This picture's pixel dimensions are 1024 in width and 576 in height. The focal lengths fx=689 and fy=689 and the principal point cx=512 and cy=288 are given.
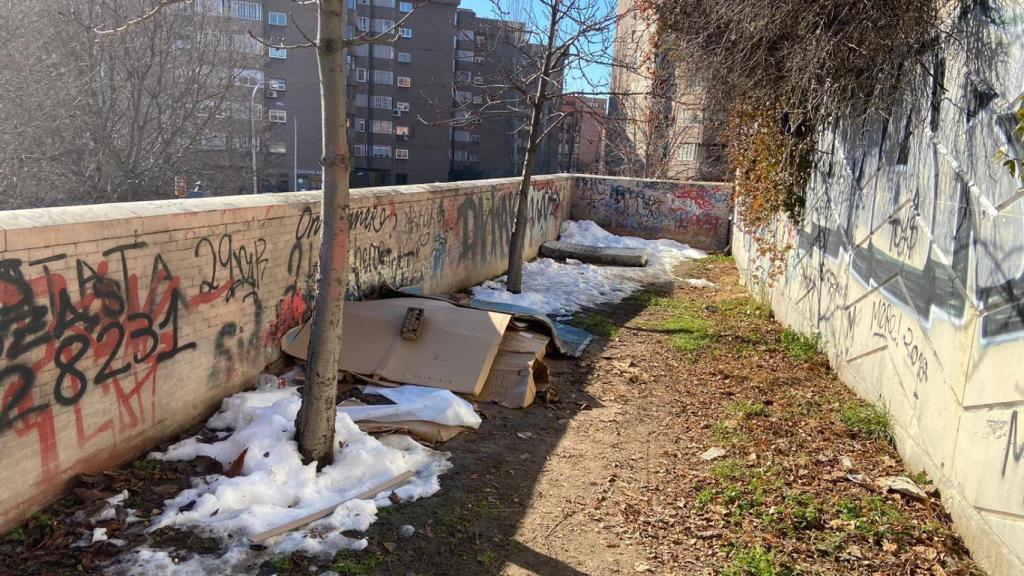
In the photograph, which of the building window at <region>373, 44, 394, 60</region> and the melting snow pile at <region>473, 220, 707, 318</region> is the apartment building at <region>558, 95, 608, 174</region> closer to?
the melting snow pile at <region>473, 220, 707, 318</region>

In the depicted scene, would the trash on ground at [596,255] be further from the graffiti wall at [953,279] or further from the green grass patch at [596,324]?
the graffiti wall at [953,279]

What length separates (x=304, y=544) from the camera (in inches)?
154

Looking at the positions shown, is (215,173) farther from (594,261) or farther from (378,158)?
(378,158)

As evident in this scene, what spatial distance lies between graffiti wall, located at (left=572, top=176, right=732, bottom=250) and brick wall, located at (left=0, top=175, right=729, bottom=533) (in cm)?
1361

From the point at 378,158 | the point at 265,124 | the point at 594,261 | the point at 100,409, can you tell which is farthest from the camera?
the point at 378,158

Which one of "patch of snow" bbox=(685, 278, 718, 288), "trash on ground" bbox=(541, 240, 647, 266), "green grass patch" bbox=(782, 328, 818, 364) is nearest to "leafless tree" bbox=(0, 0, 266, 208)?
"trash on ground" bbox=(541, 240, 647, 266)

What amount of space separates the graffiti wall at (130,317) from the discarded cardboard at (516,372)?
2.06 metres

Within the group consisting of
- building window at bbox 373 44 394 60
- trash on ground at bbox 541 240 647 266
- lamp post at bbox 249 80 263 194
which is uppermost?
building window at bbox 373 44 394 60

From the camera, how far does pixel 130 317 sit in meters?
4.72

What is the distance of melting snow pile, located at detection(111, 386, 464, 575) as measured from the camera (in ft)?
12.8

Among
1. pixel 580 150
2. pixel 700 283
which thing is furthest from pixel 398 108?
pixel 700 283

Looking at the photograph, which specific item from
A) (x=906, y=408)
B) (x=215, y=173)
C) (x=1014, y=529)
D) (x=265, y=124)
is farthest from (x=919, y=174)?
(x=265, y=124)

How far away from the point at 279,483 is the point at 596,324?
639cm

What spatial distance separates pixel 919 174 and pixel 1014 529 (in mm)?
3176
